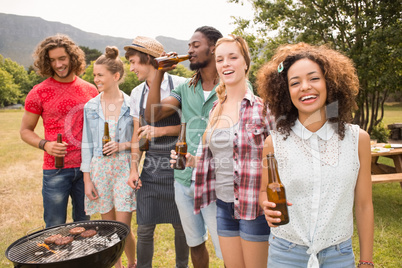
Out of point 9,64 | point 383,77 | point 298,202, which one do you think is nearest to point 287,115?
point 298,202

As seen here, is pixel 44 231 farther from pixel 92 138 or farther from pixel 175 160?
pixel 175 160

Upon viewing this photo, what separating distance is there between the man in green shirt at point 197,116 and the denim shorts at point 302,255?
932 mm

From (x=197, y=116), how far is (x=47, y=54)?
78.5 inches

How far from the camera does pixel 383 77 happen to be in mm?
8242

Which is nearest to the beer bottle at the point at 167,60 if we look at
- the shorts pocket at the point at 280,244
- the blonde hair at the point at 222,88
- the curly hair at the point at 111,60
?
the blonde hair at the point at 222,88

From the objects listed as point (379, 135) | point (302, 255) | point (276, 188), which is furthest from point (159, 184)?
point (379, 135)

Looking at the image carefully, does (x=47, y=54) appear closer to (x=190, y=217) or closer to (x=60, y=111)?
(x=60, y=111)

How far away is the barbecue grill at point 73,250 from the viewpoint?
217 cm

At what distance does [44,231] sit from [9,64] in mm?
95031

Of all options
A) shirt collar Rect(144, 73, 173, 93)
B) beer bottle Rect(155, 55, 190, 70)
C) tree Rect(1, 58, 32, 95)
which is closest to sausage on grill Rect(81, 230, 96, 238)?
shirt collar Rect(144, 73, 173, 93)

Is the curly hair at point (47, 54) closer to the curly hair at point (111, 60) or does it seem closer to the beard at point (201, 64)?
the curly hair at point (111, 60)

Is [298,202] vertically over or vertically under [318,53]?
under

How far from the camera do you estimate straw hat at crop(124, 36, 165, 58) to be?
3221 mm

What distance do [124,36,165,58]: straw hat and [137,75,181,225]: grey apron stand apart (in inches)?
28.4
